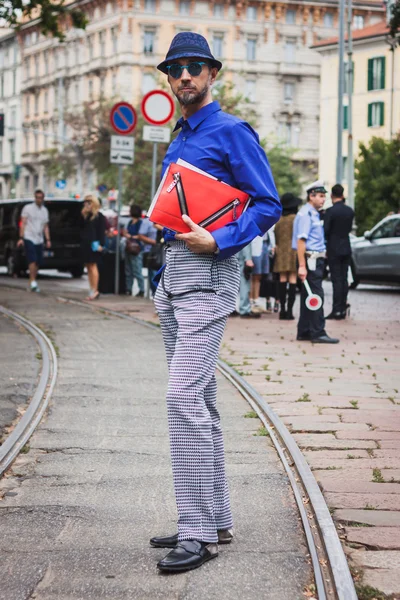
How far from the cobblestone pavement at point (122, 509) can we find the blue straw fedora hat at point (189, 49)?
186cm

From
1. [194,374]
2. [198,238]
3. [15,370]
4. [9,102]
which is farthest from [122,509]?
[9,102]

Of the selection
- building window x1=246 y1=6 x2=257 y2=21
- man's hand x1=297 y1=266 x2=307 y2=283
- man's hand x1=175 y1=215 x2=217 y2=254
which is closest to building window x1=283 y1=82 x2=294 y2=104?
building window x1=246 y1=6 x2=257 y2=21

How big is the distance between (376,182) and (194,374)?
47.0 metres

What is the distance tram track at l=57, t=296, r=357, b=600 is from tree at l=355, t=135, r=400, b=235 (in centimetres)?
4222

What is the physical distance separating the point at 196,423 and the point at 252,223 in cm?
77

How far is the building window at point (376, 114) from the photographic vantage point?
230 ft

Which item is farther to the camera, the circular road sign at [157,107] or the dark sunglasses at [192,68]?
the circular road sign at [157,107]

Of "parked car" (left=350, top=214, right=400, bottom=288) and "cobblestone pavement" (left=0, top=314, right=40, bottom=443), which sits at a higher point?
"parked car" (left=350, top=214, right=400, bottom=288)

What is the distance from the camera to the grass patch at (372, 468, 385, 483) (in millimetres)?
6258

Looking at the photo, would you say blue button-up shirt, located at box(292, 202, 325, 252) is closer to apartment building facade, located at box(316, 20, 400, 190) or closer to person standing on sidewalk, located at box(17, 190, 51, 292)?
person standing on sidewalk, located at box(17, 190, 51, 292)

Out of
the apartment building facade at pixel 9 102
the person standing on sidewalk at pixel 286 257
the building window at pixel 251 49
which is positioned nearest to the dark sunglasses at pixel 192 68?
the person standing on sidewalk at pixel 286 257

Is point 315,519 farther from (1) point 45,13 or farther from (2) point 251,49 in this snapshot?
(2) point 251,49

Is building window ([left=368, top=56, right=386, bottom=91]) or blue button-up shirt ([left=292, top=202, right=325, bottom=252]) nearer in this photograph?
blue button-up shirt ([left=292, top=202, right=325, bottom=252])

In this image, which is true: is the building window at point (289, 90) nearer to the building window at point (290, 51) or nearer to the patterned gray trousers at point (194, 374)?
the building window at point (290, 51)
